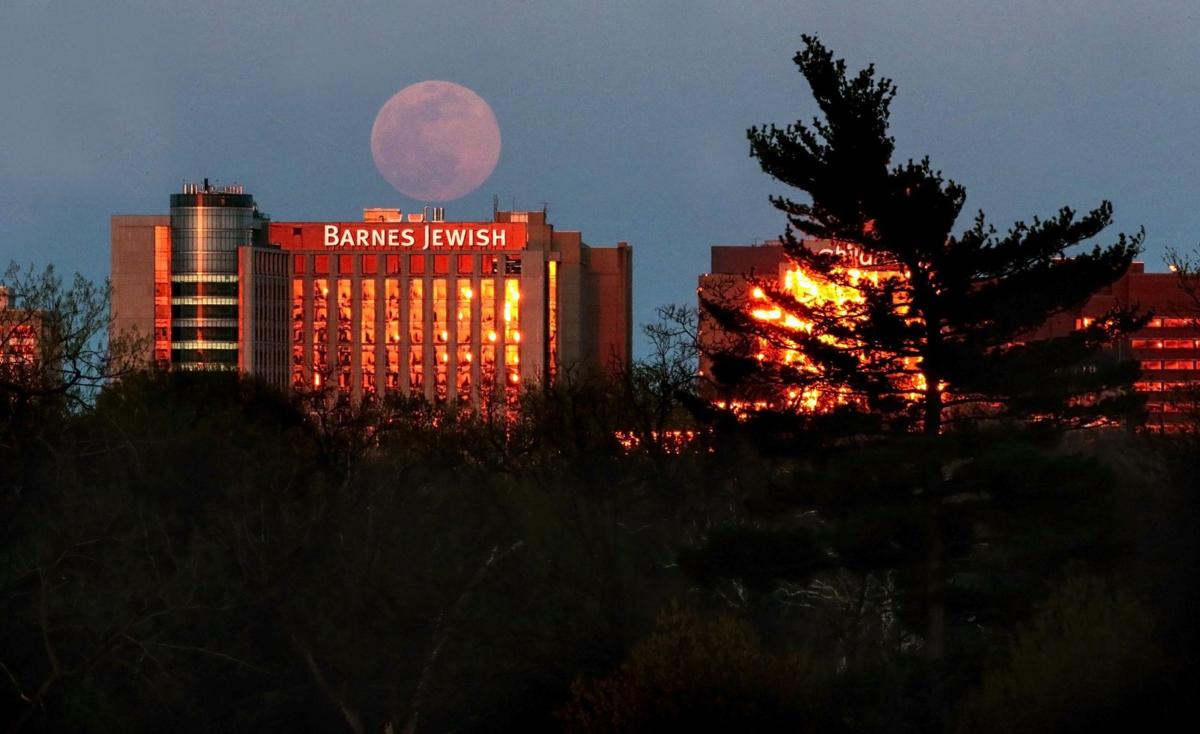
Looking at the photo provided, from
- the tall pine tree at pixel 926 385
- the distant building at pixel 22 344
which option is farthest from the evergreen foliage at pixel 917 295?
the distant building at pixel 22 344

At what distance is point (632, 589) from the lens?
48.2m

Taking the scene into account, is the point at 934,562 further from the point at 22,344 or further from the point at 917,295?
the point at 22,344

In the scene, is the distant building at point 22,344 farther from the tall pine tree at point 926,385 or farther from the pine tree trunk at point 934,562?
the pine tree trunk at point 934,562

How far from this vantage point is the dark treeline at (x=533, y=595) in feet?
122

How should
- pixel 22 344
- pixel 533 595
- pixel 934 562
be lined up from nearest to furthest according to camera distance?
pixel 22 344
pixel 934 562
pixel 533 595

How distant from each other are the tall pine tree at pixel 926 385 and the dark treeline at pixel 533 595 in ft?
1.09

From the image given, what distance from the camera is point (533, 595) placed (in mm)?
48281

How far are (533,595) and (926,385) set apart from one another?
1183 cm

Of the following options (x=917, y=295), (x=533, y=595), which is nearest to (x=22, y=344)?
(x=533, y=595)

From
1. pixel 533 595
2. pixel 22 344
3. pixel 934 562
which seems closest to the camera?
pixel 22 344

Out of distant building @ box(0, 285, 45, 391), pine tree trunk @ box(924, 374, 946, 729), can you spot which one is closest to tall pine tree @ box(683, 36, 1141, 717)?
pine tree trunk @ box(924, 374, 946, 729)

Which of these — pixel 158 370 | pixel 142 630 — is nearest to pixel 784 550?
pixel 142 630

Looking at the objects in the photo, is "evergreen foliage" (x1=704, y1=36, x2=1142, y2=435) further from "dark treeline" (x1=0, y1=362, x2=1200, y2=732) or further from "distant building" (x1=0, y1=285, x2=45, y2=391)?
"distant building" (x1=0, y1=285, x2=45, y2=391)

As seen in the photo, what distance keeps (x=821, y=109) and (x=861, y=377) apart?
872cm
